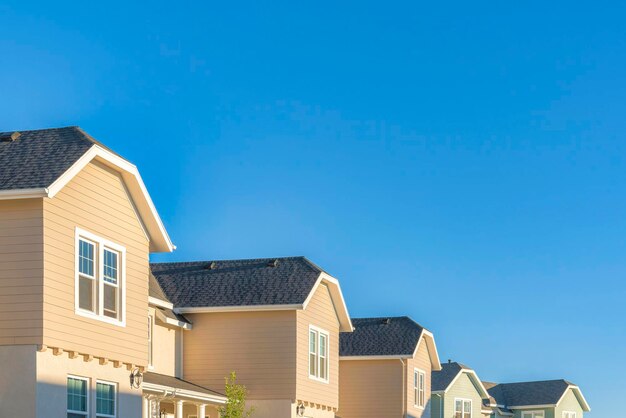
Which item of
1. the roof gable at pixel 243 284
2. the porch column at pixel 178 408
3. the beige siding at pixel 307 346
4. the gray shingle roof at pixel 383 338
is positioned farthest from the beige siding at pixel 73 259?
the gray shingle roof at pixel 383 338

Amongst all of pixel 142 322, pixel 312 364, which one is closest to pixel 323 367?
pixel 312 364

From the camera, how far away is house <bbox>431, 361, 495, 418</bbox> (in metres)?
55.4

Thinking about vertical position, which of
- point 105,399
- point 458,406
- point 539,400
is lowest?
point 539,400

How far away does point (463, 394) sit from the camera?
190 ft

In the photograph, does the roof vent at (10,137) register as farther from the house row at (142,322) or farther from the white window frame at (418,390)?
the white window frame at (418,390)

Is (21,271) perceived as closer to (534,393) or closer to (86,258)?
(86,258)

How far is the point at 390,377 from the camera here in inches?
1738

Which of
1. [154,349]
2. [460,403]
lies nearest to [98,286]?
[154,349]

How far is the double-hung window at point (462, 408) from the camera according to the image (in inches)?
2233

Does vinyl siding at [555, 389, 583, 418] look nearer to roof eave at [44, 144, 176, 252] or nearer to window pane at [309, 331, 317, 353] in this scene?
window pane at [309, 331, 317, 353]

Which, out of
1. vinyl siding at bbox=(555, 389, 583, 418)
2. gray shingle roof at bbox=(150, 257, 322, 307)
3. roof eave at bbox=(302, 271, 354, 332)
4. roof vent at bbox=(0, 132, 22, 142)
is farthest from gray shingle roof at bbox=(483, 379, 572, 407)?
roof vent at bbox=(0, 132, 22, 142)

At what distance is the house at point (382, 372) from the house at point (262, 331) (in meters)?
8.95

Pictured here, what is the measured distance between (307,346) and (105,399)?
12.6m

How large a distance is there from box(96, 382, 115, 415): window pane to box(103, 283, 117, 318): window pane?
5.01 ft
